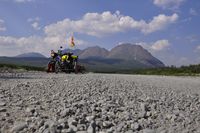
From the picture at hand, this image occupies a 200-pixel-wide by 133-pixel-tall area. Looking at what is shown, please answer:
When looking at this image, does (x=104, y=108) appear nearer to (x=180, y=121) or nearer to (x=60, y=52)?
(x=180, y=121)

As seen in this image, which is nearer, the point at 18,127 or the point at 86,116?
the point at 18,127

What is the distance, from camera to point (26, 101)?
446 inches

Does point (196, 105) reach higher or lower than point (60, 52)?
lower

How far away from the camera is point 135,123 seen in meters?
9.35

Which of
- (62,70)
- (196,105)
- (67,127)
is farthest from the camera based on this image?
(62,70)

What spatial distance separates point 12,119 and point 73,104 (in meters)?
2.70

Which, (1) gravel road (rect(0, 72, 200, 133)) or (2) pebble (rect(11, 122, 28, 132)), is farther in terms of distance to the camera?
(1) gravel road (rect(0, 72, 200, 133))

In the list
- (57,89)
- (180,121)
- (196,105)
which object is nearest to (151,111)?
(180,121)

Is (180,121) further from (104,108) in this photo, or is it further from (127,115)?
(104,108)

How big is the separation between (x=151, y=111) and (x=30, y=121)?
444 centimetres

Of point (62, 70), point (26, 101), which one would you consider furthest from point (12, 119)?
point (62, 70)

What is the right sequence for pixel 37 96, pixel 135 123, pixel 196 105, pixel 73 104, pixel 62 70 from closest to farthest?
pixel 135 123
pixel 73 104
pixel 37 96
pixel 196 105
pixel 62 70

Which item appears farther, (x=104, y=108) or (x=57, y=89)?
(x=57, y=89)

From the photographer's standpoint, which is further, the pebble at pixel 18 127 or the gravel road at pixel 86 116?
the gravel road at pixel 86 116
